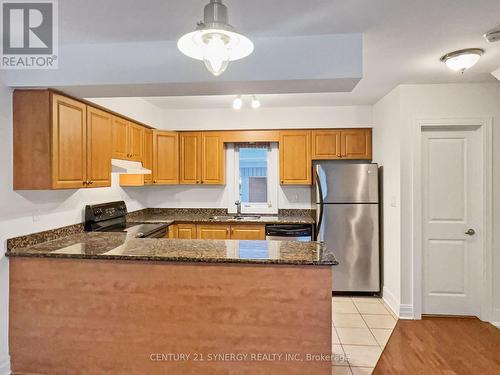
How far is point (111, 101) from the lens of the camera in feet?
10.4

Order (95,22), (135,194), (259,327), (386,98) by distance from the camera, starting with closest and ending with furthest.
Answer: (95,22) → (259,327) → (386,98) → (135,194)

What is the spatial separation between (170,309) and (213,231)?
2.06 meters

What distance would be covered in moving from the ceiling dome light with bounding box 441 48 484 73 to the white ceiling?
0.06m

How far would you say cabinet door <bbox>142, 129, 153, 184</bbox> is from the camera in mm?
4074

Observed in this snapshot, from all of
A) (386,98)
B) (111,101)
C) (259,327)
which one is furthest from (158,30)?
(386,98)

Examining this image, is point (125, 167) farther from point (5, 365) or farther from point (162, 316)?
point (5, 365)

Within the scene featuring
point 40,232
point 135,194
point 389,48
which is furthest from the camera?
point 135,194

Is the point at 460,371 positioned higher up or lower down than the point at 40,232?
lower down

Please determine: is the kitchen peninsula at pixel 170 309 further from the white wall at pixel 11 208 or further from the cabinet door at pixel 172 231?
the cabinet door at pixel 172 231

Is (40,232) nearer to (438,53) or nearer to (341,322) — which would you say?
(341,322)

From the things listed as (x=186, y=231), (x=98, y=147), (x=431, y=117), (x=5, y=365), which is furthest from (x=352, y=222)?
(x=5, y=365)

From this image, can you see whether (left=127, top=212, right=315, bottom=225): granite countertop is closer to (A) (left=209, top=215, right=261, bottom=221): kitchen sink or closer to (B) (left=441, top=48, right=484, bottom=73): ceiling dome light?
(A) (left=209, top=215, right=261, bottom=221): kitchen sink

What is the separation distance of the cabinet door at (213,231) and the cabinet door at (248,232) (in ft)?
0.31

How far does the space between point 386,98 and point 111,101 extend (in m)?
3.13
